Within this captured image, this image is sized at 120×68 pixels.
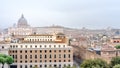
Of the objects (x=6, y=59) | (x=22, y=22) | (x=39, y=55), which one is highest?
(x=22, y=22)

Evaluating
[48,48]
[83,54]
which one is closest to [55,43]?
[48,48]

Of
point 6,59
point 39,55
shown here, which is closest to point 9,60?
point 6,59

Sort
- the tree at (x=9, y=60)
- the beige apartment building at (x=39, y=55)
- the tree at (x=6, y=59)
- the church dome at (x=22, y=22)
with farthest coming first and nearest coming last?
the church dome at (x=22, y=22) < the beige apartment building at (x=39, y=55) < the tree at (x=9, y=60) < the tree at (x=6, y=59)

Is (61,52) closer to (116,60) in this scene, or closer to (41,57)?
(41,57)

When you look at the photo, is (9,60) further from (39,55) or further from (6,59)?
(39,55)

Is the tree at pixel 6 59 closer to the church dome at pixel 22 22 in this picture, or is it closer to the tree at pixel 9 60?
the tree at pixel 9 60

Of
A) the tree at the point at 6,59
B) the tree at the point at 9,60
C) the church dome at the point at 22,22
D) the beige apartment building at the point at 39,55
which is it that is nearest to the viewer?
the tree at the point at 6,59

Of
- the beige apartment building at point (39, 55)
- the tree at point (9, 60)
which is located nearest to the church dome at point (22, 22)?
the beige apartment building at point (39, 55)

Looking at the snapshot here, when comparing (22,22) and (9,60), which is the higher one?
(22,22)

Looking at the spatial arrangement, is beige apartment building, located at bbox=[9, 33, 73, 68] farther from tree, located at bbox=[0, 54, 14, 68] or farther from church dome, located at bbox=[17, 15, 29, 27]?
church dome, located at bbox=[17, 15, 29, 27]

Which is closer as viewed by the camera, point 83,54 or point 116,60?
point 116,60

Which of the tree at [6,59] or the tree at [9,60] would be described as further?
the tree at [9,60]

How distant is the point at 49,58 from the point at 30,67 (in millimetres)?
2587

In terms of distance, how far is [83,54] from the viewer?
5119 cm
